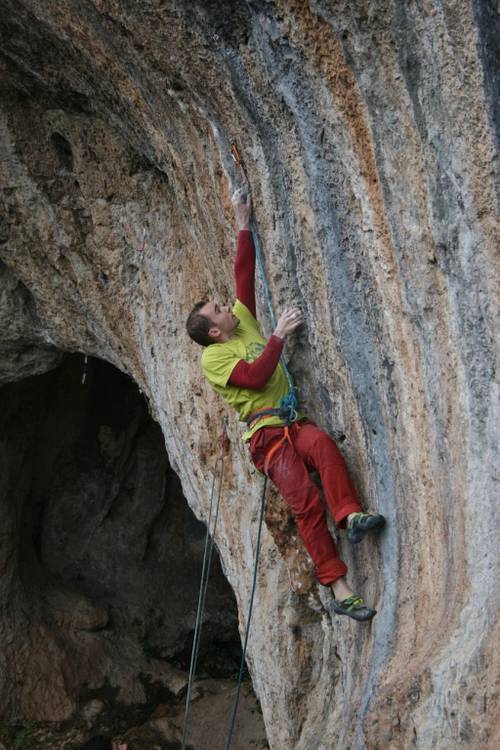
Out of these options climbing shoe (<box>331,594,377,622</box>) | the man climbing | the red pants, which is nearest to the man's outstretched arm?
the man climbing

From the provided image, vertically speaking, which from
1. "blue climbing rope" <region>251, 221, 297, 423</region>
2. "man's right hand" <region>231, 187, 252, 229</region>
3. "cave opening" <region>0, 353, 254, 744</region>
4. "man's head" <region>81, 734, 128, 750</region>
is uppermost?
"man's right hand" <region>231, 187, 252, 229</region>

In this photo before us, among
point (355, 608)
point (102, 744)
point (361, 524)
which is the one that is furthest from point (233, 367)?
point (102, 744)

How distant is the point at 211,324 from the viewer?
3975 mm

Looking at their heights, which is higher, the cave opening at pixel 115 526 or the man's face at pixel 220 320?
the man's face at pixel 220 320

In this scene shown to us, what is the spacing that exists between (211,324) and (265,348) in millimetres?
386

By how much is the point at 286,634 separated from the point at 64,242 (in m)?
3.11

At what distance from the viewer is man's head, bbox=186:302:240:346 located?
397cm

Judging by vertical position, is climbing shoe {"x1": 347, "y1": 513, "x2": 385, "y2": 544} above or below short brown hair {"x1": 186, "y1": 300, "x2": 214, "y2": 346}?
below

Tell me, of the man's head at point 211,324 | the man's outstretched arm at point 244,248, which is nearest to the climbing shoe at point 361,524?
the man's head at point 211,324

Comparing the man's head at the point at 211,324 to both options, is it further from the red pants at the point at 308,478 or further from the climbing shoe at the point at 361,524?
the climbing shoe at the point at 361,524

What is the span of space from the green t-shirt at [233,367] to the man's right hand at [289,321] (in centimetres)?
27

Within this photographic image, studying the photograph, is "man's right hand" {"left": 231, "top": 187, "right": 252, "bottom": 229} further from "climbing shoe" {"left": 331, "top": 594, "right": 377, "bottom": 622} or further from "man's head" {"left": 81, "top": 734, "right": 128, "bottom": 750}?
"man's head" {"left": 81, "top": 734, "right": 128, "bottom": 750}

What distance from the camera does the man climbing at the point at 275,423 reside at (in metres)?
3.67

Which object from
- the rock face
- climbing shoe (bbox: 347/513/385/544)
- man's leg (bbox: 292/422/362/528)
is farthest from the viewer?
man's leg (bbox: 292/422/362/528)
